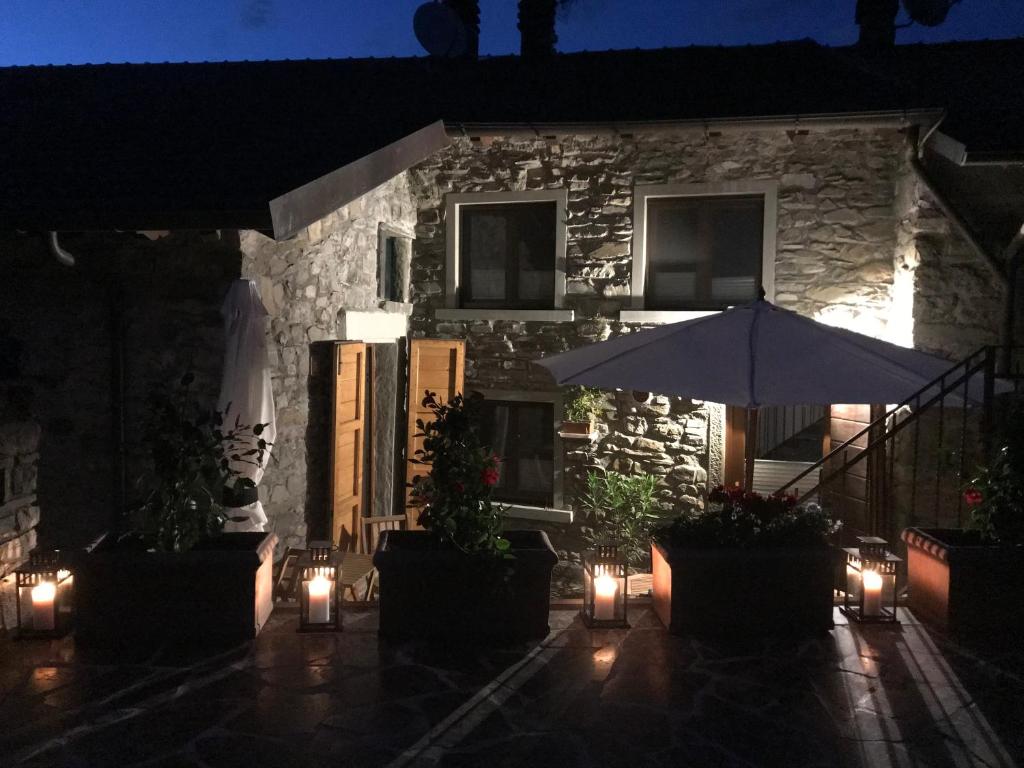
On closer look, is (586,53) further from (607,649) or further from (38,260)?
(607,649)

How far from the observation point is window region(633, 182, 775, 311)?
7.68 m

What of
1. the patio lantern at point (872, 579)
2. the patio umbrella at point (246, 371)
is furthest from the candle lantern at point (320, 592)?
the patio lantern at point (872, 579)

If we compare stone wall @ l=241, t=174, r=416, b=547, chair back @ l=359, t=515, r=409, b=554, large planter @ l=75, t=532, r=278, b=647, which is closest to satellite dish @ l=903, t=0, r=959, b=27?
stone wall @ l=241, t=174, r=416, b=547

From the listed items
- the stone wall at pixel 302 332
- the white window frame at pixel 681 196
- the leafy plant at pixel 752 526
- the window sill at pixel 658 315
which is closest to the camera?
the leafy plant at pixel 752 526

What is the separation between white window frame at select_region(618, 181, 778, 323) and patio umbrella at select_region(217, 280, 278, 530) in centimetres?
383

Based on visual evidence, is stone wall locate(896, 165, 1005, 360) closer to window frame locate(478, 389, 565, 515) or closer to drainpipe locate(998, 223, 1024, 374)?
drainpipe locate(998, 223, 1024, 374)

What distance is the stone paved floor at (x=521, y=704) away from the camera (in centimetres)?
330

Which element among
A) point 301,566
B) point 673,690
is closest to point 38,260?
point 301,566

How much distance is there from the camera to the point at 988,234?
6570 millimetres

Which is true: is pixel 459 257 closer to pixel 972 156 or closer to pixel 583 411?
pixel 583 411

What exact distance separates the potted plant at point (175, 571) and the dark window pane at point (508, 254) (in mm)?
4486

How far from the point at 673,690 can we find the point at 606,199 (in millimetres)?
5217

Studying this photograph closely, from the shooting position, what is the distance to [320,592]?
4.62m

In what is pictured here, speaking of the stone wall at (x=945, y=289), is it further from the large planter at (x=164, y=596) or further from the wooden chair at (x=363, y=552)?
the large planter at (x=164, y=596)
